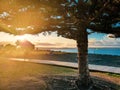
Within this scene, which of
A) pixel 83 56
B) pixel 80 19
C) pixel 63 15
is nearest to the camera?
pixel 80 19

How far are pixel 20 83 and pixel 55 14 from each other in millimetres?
3859

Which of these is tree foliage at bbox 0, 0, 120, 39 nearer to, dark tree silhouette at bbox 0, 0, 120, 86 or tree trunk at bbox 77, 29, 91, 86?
dark tree silhouette at bbox 0, 0, 120, 86

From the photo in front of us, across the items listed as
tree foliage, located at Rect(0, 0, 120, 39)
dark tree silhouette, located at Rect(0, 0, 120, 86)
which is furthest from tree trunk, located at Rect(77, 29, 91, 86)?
tree foliage, located at Rect(0, 0, 120, 39)

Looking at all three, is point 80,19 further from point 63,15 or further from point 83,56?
point 83,56

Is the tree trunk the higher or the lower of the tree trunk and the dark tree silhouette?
the lower

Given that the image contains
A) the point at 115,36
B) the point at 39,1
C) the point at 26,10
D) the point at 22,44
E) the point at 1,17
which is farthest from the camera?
the point at 22,44

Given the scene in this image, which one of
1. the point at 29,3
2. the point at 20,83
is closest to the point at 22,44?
the point at 20,83

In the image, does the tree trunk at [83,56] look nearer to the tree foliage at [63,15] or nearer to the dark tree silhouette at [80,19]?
the dark tree silhouette at [80,19]

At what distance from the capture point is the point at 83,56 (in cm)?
909

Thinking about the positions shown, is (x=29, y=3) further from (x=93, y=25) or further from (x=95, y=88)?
(x=95, y=88)

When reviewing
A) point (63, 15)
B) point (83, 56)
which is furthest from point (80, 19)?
point (83, 56)

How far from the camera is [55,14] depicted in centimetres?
774

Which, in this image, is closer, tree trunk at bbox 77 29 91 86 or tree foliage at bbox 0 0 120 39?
tree foliage at bbox 0 0 120 39

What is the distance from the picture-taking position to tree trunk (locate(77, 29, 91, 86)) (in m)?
8.80
